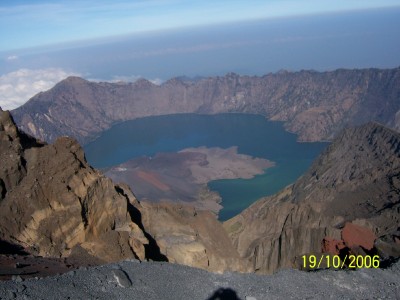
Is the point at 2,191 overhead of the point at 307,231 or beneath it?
overhead

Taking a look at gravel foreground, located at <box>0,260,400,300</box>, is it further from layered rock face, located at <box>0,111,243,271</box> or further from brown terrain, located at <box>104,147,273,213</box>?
brown terrain, located at <box>104,147,273,213</box>

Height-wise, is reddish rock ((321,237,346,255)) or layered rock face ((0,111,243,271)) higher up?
layered rock face ((0,111,243,271))

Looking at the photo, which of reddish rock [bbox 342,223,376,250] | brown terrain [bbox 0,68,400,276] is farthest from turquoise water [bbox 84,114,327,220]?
reddish rock [bbox 342,223,376,250]

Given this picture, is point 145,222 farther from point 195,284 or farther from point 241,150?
point 241,150

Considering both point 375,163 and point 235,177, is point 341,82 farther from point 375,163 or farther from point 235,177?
point 375,163

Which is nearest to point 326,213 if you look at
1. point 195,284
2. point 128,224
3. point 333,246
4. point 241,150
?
point 333,246

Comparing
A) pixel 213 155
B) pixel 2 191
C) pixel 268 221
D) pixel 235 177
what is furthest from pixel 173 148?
pixel 2 191

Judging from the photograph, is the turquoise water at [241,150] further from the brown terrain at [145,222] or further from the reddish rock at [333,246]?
the reddish rock at [333,246]
